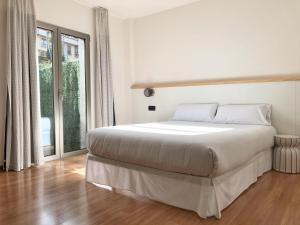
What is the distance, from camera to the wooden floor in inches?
73.5

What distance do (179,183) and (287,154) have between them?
5.77ft

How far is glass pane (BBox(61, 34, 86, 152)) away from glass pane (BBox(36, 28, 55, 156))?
236 millimetres

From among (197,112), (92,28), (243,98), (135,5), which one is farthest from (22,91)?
(243,98)

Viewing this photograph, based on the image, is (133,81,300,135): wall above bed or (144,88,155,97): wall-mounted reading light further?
(144,88,155,97): wall-mounted reading light

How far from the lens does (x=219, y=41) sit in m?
3.94

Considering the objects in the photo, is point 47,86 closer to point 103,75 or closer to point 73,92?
point 73,92

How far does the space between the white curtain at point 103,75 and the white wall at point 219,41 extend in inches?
28.9

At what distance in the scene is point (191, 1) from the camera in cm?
418

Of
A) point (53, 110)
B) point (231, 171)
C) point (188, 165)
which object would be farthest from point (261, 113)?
point (53, 110)

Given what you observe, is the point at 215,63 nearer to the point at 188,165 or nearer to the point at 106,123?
the point at 106,123

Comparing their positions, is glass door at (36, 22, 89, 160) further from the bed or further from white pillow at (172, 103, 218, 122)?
white pillow at (172, 103, 218, 122)

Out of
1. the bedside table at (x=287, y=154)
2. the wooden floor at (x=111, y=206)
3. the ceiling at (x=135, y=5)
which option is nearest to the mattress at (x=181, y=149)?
the wooden floor at (x=111, y=206)

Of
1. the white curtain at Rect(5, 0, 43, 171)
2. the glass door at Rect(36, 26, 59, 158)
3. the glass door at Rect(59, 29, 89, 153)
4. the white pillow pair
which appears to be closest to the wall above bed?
the white pillow pair

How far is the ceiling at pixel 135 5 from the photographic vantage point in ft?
13.7
